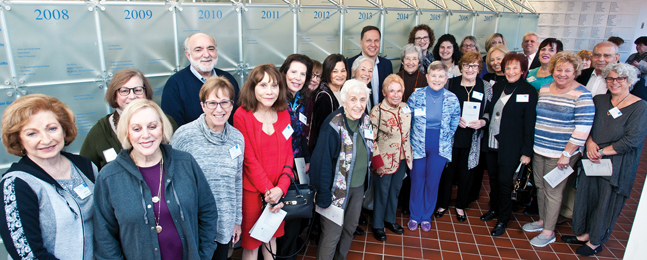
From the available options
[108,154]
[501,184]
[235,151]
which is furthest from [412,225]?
[108,154]

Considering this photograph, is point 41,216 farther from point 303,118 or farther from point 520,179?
point 520,179

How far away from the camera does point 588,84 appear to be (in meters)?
4.13

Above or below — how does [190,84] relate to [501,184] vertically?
above

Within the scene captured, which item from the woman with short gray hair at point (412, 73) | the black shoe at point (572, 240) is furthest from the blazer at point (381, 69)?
the black shoe at point (572, 240)

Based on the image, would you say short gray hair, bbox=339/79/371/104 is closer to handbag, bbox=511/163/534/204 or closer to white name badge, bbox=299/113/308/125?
white name badge, bbox=299/113/308/125

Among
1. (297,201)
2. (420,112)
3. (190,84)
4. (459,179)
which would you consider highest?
(190,84)

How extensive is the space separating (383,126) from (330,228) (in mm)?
1083

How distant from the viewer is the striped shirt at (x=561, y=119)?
10.9 feet

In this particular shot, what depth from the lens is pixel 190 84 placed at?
2.99 metres

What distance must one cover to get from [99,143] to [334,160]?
1622 millimetres

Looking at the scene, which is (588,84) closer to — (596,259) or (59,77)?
(596,259)

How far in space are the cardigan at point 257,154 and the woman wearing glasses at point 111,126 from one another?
2.25ft

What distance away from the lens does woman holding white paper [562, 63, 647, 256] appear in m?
3.19

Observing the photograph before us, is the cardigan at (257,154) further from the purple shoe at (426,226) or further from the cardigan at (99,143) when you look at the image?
the purple shoe at (426,226)
